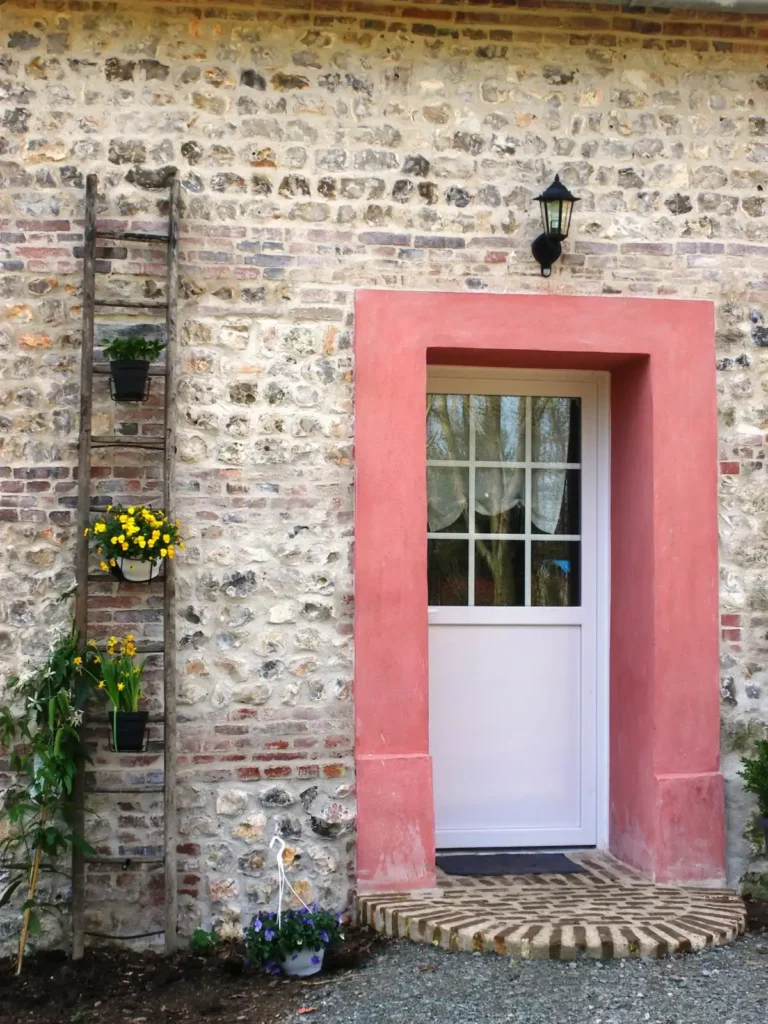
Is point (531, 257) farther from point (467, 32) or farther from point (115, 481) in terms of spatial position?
point (115, 481)

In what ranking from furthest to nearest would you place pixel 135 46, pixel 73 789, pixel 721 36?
pixel 721 36
pixel 135 46
pixel 73 789

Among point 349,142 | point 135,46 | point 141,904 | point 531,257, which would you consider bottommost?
point 141,904

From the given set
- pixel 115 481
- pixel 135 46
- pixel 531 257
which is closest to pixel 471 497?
pixel 531 257

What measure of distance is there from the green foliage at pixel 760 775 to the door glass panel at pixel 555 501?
4.42ft

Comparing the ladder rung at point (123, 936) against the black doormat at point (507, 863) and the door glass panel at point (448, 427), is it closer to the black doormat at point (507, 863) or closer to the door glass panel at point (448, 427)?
the black doormat at point (507, 863)

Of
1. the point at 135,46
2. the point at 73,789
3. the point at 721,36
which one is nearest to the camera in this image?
the point at 73,789

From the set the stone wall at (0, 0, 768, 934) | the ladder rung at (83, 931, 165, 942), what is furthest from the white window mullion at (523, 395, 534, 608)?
the ladder rung at (83, 931, 165, 942)

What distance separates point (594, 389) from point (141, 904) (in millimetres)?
3204

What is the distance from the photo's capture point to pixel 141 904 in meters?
4.90

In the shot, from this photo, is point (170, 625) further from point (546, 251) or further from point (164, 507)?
point (546, 251)

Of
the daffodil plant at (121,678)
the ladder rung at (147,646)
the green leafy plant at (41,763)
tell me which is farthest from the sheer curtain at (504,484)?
the green leafy plant at (41,763)

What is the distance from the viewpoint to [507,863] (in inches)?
215

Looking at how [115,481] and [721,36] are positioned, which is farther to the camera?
[721,36]

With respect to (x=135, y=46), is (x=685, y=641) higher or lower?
lower
